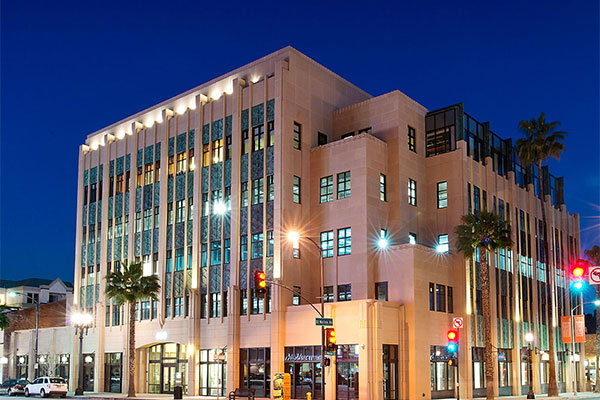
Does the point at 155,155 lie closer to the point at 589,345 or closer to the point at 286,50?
the point at 286,50

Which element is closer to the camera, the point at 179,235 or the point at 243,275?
the point at 243,275

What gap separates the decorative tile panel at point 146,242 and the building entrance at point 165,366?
344 inches

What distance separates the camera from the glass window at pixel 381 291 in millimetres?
54000

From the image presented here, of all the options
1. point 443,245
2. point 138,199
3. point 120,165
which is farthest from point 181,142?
point 443,245

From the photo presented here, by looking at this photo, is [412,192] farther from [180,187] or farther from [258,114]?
[180,187]

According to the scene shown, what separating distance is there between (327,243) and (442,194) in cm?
1133

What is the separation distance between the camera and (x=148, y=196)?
6806cm

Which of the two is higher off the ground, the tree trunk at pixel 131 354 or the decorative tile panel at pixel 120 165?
the decorative tile panel at pixel 120 165

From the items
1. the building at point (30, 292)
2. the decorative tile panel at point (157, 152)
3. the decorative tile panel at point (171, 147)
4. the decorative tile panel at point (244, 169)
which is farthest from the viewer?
the building at point (30, 292)

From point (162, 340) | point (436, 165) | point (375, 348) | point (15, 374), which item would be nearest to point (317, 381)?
point (375, 348)

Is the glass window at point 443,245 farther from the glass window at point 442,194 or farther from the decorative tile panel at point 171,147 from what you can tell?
Answer: the decorative tile panel at point 171,147

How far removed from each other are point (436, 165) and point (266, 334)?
2034 centimetres

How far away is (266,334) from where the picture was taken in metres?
54.6

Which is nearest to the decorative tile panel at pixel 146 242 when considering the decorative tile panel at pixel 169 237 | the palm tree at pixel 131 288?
the decorative tile panel at pixel 169 237
